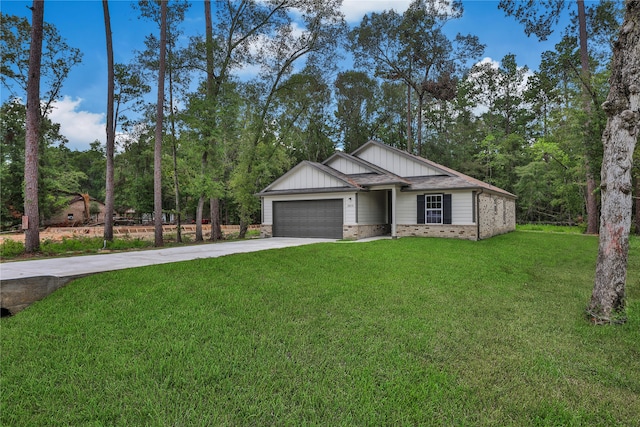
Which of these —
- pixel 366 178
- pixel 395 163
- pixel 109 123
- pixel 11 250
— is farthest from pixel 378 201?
pixel 11 250

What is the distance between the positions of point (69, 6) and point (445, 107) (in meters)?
30.4

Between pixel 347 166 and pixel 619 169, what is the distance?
12.8m

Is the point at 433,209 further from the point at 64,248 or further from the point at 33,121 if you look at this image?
the point at 33,121

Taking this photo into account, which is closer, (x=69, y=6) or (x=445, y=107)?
(x=69, y=6)

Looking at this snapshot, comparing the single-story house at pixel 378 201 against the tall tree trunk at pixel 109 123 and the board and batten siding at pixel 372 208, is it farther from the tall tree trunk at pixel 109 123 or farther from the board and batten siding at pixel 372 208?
the tall tree trunk at pixel 109 123

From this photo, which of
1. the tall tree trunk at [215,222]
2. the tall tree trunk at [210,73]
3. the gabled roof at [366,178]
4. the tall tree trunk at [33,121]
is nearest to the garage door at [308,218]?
the gabled roof at [366,178]

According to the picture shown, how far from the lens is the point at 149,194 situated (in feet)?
101

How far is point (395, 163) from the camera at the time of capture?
1656cm

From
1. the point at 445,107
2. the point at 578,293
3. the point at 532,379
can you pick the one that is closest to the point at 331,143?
the point at 445,107

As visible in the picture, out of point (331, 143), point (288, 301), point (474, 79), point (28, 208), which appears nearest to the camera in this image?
point (288, 301)

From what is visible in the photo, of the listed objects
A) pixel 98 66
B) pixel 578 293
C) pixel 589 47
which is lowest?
pixel 578 293

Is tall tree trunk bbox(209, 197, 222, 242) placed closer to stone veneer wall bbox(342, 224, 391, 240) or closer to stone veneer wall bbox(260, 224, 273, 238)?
stone veneer wall bbox(260, 224, 273, 238)

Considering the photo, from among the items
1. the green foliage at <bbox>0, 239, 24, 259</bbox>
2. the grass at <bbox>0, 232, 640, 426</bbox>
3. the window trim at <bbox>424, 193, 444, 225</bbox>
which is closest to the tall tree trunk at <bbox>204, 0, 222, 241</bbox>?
the green foliage at <bbox>0, 239, 24, 259</bbox>

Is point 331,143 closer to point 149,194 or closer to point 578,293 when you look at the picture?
point 149,194
